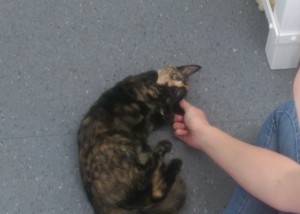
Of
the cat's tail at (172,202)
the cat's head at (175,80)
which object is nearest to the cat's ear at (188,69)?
the cat's head at (175,80)

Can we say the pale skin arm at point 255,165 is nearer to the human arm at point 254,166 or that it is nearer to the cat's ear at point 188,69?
the human arm at point 254,166

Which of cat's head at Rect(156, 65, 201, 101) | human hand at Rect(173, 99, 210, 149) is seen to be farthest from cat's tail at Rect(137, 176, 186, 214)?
cat's head at Rect(156, 65, 201, 101)

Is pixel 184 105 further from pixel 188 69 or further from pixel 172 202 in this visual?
pixel 172 202

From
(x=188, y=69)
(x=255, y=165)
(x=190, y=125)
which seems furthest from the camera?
(x=188, y=69)

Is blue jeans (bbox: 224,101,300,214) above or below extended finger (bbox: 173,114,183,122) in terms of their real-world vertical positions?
above

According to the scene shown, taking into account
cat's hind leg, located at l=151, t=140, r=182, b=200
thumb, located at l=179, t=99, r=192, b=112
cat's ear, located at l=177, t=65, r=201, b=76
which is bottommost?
cat's hind leg, located at l=151, t=140, r=182, b=200

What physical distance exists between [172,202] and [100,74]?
45 cm

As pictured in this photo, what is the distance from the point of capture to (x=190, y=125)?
1108 mm

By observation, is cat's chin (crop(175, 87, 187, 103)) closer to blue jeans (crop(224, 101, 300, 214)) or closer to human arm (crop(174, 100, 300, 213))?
human arm (crop(174, 100, 300, 213))

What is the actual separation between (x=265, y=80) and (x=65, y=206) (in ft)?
2.07

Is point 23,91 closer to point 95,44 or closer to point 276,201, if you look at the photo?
point 95,44

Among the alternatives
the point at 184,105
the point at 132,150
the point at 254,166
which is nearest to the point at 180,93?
the point at 184,105

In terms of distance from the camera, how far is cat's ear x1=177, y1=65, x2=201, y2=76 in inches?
47.3

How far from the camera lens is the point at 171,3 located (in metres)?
1.44
